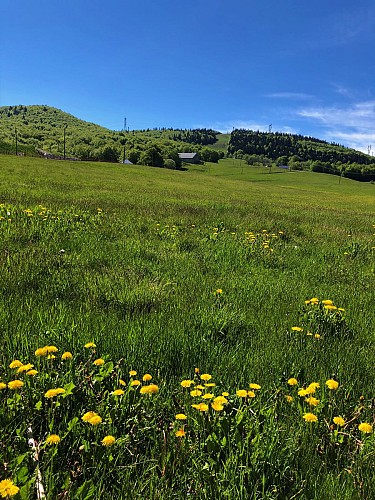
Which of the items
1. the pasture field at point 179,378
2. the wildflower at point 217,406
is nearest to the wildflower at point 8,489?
the pasture field at point 179,378

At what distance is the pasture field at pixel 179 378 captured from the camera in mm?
1846

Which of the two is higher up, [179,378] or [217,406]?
[217,406]

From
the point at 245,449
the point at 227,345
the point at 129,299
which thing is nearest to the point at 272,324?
the point at 227,345

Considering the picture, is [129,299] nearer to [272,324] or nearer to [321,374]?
[272,324]

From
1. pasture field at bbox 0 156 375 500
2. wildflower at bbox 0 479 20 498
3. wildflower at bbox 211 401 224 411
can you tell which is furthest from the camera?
wildflower at bbox 211 401 224 411

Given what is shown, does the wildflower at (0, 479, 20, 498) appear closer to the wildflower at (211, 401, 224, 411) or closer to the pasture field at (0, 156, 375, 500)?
the pasture field at (0, 156, 375, 500)

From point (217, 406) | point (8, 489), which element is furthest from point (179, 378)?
point (8, 489)

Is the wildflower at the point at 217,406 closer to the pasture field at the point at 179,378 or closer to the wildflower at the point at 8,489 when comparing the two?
the pasture field at the point at 179,378

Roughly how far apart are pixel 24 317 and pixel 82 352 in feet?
2.90

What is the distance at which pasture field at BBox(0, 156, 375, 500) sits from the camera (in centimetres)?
185

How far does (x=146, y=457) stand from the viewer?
1.97 metres

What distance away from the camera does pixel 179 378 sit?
2.82 metres

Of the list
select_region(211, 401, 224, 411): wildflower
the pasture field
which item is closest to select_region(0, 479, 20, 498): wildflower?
the pasture field

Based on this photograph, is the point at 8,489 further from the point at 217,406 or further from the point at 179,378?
the point at 179,378
